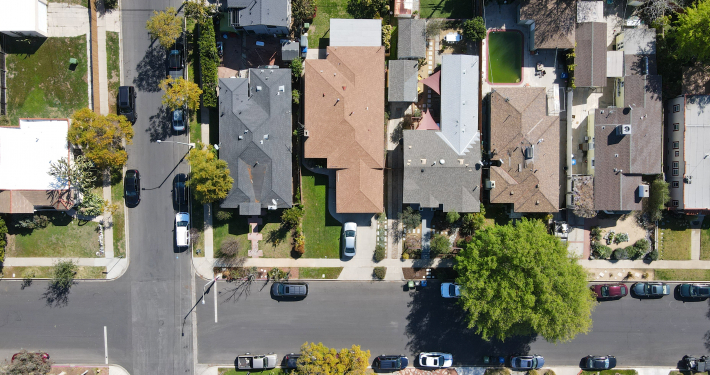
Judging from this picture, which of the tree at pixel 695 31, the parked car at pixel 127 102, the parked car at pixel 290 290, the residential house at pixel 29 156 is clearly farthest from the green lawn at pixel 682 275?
the residential house at pixel 29 156

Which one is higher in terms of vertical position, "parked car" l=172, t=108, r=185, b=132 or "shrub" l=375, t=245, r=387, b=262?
"parked car" l=172, t=108, r=185, b=132

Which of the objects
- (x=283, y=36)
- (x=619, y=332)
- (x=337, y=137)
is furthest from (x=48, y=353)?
(x=619, y=332)

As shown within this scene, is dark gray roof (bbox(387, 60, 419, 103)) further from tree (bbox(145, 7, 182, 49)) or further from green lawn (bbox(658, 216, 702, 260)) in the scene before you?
green lawn (bbox(658, 216, 702, 260))

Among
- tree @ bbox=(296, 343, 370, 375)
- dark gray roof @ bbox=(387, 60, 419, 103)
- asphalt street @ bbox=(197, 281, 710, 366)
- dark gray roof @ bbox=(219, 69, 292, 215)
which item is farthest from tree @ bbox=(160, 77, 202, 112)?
tree @ bbox=(296, 343, 370, 375)

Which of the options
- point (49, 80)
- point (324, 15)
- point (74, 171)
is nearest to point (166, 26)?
point (49, 80)

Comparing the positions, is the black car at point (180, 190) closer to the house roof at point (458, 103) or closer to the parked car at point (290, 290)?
the parked car at point (290, 290)

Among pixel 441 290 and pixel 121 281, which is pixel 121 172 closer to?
pixel 121 281

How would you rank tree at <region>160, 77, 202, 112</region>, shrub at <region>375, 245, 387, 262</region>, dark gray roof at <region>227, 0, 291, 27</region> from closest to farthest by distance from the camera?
tree at <region>160, 77, 202, 112</region>, dark gray roof at <region>227, 0, 291, 27</region>, shrub at <region>375, 245, 387, 262</region>
